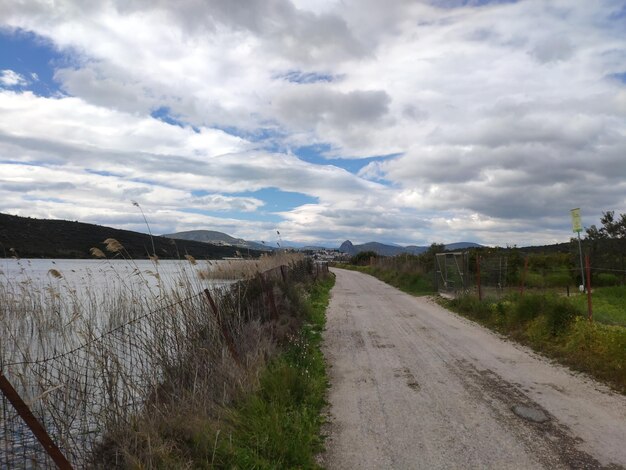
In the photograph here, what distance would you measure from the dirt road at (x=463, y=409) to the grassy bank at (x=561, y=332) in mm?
437

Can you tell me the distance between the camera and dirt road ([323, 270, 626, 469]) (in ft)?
16.7

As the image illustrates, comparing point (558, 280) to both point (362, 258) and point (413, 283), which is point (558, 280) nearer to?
point (413, 283)

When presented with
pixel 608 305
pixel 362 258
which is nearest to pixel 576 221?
pixel 608 305

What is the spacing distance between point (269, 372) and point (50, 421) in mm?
2908

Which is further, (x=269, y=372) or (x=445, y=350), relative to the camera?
(x=445, y=350)

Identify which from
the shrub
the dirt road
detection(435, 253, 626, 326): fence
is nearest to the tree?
detection(435, 253, 626, 326): fence

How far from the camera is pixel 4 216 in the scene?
60.6 feet

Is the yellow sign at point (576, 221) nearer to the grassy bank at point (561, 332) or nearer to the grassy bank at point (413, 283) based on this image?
the grassy bank at point (561, 332)

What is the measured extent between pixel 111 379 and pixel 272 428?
176 cm

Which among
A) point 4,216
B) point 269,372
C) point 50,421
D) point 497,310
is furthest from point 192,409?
point 4,216

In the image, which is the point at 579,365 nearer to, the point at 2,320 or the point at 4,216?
the point at 2,320

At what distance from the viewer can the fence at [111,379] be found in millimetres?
4441

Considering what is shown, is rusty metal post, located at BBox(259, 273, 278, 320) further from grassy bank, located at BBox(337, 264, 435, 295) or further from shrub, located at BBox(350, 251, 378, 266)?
shrub, located at BBox(350, 251, 378, 266)

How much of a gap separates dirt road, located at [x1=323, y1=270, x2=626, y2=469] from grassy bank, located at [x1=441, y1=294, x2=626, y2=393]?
0.44 meters
